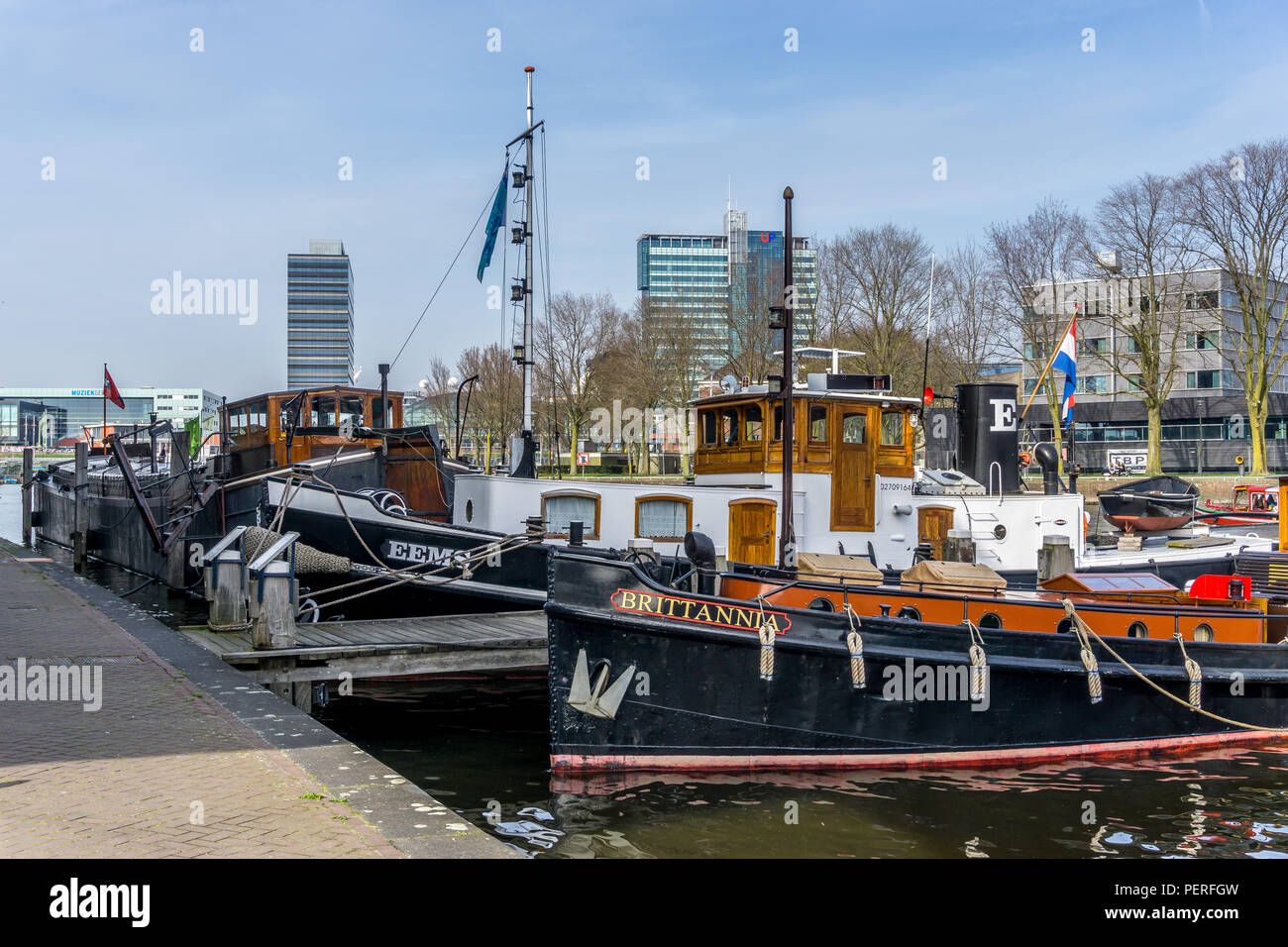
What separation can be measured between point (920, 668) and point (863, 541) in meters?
3.88

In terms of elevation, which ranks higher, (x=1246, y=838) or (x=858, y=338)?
(x=858, y=338)

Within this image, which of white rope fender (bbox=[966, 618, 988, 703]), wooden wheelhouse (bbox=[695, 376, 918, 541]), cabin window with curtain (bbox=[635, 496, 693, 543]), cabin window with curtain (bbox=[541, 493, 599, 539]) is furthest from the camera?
cabin window with curtain (bbox=[541, 493, 599, 539])

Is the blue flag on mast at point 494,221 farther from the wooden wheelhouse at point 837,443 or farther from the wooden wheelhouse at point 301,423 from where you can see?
the wooden wheelhouse at point 837,443

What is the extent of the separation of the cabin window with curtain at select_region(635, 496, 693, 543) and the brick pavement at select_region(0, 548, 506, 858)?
20.1 ft

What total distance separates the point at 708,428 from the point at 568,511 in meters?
2.45

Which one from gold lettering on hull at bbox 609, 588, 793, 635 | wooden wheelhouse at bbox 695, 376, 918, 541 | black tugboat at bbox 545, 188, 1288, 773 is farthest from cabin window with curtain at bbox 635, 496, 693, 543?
gold lettering on hull at bbox 609, 588, 793, 635

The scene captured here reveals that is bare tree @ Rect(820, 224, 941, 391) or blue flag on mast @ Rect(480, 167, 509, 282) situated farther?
bare tree @ Rect(820, 224, 941, 391)

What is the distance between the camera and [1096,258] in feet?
140

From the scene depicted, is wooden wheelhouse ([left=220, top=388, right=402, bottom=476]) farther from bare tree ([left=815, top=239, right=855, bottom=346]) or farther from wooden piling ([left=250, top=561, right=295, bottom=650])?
bare tree ([left=815, top=239, right=855, bottom=346])

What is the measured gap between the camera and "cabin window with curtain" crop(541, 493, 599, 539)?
591 inches

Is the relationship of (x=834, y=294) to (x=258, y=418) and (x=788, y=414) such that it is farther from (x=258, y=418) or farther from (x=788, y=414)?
(x=788, y=414)

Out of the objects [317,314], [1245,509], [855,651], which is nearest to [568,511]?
[855,651]
